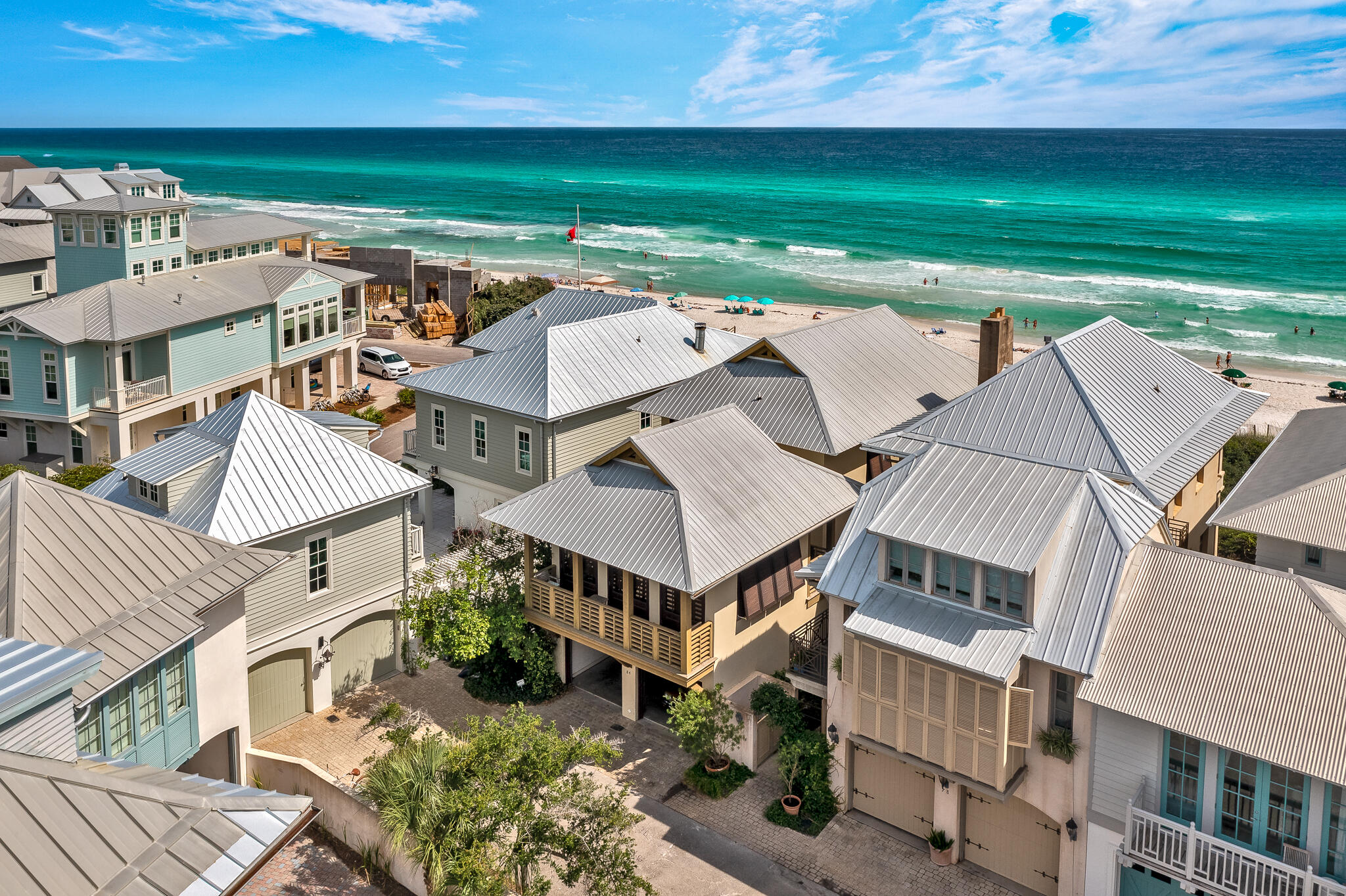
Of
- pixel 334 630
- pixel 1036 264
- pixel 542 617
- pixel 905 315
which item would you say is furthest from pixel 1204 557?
pixel 1036 264

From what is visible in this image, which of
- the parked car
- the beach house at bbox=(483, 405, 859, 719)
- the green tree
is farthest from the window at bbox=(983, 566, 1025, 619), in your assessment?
the parked car

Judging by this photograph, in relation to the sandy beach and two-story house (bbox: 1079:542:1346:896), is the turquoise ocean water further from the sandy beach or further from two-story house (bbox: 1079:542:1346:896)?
two-story house (bbox: 1079:542:1346:896)

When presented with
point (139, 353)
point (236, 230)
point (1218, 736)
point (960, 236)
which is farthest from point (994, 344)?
point (960, 236)

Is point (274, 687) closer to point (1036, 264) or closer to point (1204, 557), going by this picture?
point (1204, 557)

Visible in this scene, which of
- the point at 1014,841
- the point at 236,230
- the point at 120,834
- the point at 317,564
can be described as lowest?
the point at 1014,841

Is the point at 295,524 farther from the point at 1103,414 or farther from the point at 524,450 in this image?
the point at 1103,414
